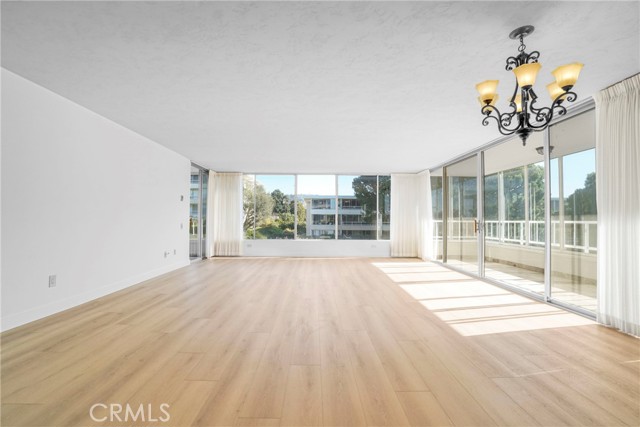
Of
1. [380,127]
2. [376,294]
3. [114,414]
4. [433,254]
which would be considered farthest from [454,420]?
[433,254]

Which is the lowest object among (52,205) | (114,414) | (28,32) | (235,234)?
(114,414)

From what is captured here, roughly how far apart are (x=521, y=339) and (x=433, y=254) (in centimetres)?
530

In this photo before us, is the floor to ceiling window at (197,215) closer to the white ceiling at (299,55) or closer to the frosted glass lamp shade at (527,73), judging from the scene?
the white ceiling at (299,55)

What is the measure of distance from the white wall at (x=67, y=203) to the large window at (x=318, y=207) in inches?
143

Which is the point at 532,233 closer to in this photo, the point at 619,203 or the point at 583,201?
the point at 583,201

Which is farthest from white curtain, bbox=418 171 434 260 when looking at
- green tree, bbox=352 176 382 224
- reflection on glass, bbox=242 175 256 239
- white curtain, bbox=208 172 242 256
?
white curtain, bbox=208 172 242 256

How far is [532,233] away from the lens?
Result: 5406 millimetres

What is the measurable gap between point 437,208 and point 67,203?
294 inches

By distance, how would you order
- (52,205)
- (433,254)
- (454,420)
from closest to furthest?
(454,420)
(52,205)
(433,254)

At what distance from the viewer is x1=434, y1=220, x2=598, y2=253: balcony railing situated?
12.1ft

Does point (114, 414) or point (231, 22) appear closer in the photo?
point (114, 414)

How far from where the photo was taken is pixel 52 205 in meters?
3.25

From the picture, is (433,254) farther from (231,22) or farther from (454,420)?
(231,22)

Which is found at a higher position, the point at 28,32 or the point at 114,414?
the point at 28,32
